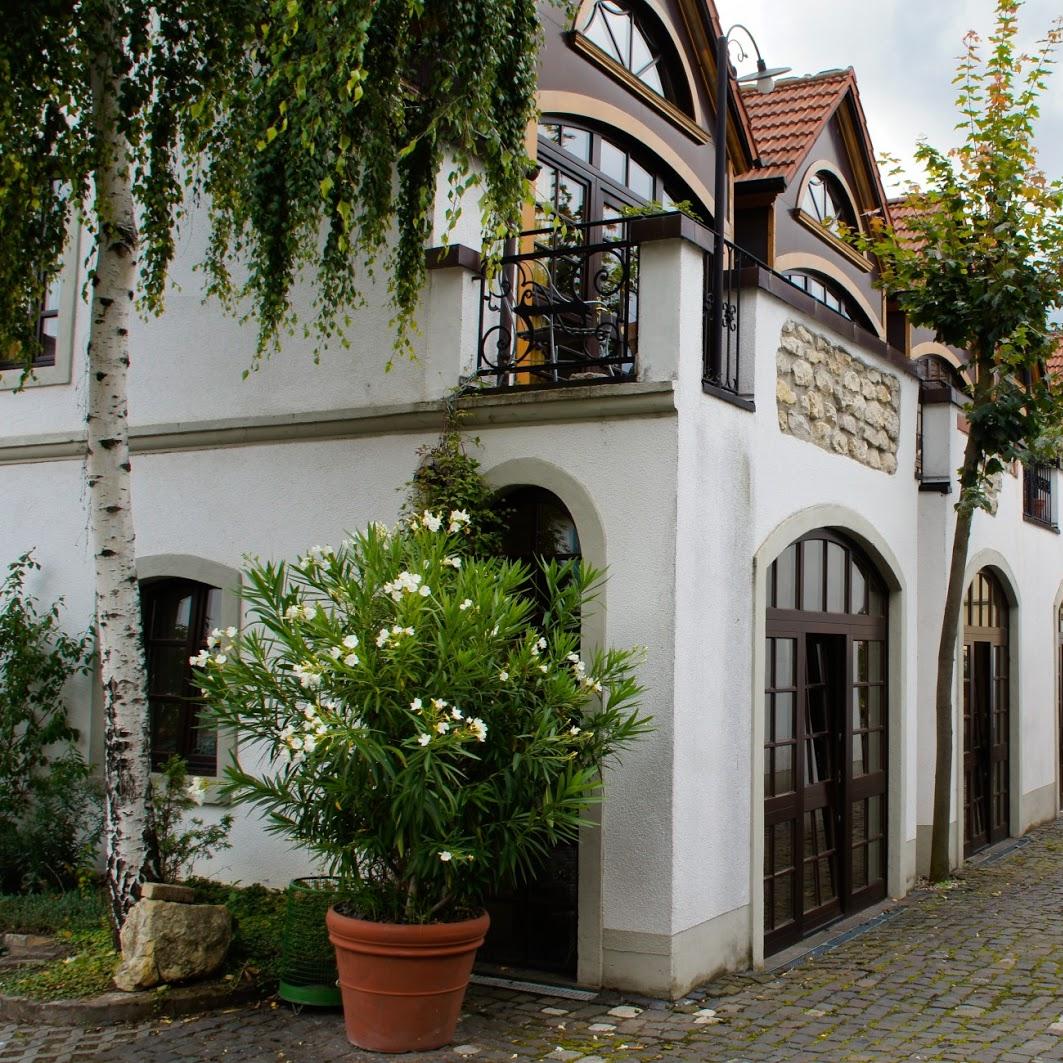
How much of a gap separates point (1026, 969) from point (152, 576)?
6.24 m

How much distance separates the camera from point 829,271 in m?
14.7

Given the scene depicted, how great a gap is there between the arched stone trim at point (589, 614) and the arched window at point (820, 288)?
23.5 ft

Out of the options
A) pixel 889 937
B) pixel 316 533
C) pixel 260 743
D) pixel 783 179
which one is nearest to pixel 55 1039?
pixel 260 743

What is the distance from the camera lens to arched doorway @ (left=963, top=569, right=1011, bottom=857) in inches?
494

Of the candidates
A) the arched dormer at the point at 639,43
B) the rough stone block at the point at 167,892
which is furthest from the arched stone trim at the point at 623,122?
the rough stone block at the point at 167,892

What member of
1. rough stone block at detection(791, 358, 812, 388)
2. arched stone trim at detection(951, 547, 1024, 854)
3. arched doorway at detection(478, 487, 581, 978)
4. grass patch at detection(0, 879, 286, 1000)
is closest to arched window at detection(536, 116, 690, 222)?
rough stone block at detection(791, 358, 812, 388)

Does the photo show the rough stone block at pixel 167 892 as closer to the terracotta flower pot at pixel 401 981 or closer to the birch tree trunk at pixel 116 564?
the birch tree trunk at pixel 116 564

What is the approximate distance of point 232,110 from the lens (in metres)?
7.50

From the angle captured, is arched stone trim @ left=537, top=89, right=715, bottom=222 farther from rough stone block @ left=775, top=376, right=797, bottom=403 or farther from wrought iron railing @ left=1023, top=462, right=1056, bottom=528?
wrought iron railing @ left=1023, top=462, right=1056, bottom=528

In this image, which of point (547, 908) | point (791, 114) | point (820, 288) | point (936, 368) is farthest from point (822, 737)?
point (936, 368)

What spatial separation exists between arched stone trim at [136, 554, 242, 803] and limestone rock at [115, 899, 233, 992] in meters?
1.81

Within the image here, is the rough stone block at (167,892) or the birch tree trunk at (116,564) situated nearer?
the rough stone block at (167,892)

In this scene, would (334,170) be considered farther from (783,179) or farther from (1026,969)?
(783,179)

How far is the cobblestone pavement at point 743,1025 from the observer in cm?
609
